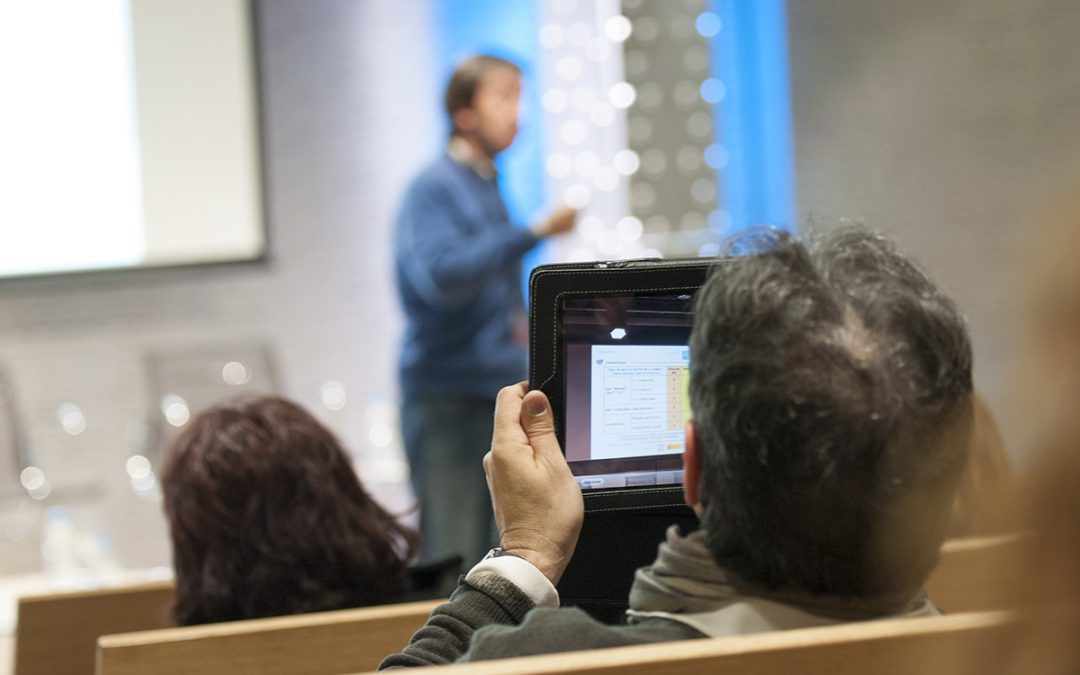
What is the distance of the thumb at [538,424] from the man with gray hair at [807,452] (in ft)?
0.62

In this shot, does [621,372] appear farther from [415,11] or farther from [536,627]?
[415,11]

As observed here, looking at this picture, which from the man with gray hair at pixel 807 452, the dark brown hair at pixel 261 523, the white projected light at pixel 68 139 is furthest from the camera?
the white projected light at pixel 68 139

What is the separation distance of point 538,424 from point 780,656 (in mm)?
375

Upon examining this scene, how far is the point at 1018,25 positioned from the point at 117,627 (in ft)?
14.0

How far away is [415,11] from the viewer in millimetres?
4699

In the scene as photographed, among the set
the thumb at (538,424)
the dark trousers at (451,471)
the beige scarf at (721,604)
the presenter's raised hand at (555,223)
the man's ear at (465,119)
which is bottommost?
the dark trousers at (451,471)

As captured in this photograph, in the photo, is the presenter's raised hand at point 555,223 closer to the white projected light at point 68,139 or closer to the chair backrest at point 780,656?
the white projected light at point 68,139

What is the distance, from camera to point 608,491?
1187mm

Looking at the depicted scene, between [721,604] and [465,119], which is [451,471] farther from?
[721,604]

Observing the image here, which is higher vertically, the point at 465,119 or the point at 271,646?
the point at 465,119

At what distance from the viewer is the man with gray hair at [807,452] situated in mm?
843

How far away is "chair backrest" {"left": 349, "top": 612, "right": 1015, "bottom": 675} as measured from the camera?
0.74 meters

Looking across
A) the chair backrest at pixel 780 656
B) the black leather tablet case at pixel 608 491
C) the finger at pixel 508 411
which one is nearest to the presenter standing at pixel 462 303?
the black leather tablet case at pixel 608 491

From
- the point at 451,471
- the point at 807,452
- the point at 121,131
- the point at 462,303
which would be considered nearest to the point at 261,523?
the point at 807,452
